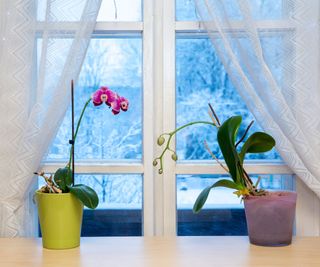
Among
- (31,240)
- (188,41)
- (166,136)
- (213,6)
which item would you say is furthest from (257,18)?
(31,240)

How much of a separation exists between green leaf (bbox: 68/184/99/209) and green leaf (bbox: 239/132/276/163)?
17.7 inches

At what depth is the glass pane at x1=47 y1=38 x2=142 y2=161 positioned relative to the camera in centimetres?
167

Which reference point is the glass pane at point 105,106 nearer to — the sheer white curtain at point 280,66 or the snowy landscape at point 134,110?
the snowy landscape at point 134,110

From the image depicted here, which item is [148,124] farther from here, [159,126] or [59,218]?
[59,218]

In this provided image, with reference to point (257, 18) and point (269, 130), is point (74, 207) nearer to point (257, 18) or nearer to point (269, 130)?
point (269, 130)

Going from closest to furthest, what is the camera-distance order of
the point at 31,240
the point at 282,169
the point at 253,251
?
the point at 253,251 → the point at 31,240 → the point at 282,169

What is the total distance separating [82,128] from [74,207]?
42 centimetres

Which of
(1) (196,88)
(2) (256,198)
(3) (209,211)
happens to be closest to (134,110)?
(1) (196,88)

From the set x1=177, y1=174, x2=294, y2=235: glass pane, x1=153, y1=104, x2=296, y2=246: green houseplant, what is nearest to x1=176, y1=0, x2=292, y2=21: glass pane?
x1=153, y1=104, x2=296, y2=246: green houseplant

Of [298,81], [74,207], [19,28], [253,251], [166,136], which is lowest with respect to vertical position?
[253,251]

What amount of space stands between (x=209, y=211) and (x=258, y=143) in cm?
44

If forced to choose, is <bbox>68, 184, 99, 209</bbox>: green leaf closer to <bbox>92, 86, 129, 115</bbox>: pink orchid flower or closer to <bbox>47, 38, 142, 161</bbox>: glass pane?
<bbox>92, 86, 129, 115</bbox>: pink orchid flower

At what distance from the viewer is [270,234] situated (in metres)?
1.35

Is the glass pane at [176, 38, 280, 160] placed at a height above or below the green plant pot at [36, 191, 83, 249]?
above
